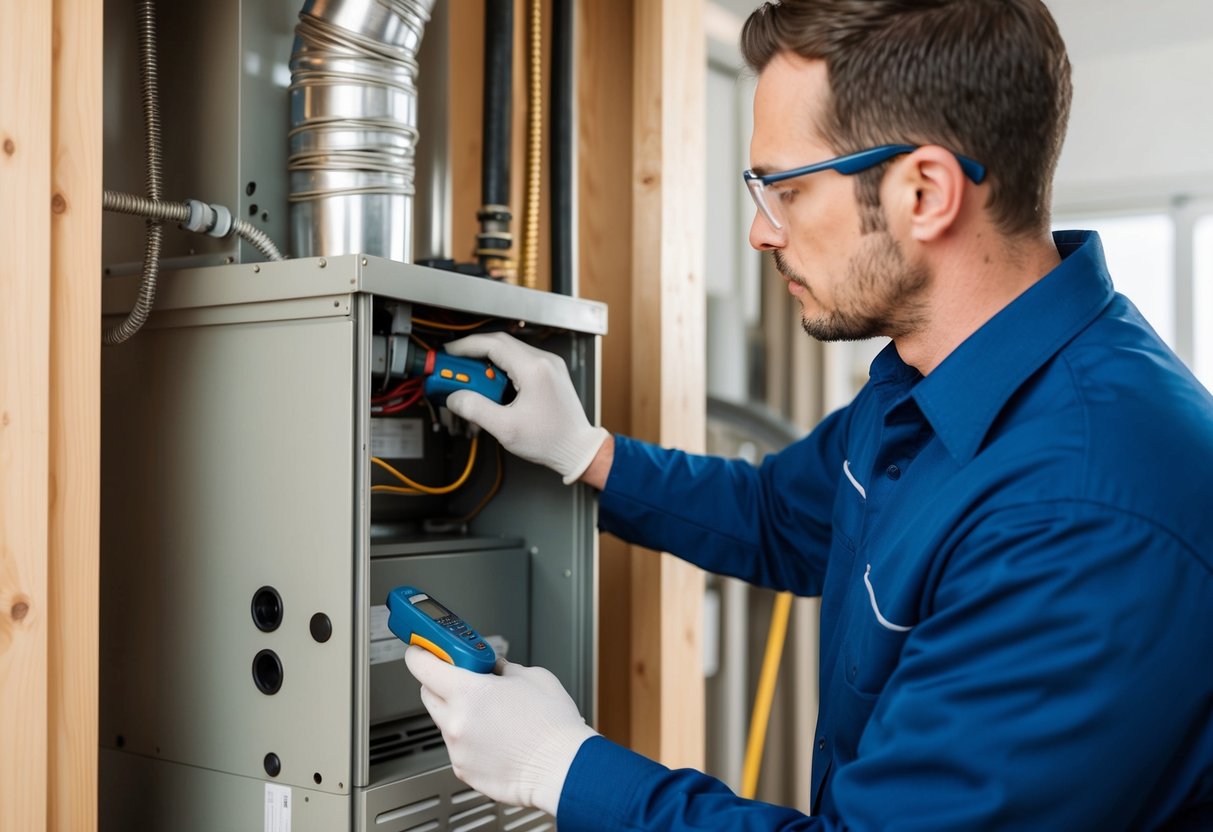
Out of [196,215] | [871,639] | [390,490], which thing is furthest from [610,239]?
[871,639]

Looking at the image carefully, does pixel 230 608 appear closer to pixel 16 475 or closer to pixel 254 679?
pixel 254 679

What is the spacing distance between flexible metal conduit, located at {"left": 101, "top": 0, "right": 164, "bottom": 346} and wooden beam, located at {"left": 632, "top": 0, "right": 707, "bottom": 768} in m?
0.78

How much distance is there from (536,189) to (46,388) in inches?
31.5

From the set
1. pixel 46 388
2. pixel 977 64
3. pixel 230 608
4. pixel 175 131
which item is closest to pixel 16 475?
pixel 46 388

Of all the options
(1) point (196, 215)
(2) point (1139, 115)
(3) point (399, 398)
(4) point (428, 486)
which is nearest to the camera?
(1) point (196, 215)

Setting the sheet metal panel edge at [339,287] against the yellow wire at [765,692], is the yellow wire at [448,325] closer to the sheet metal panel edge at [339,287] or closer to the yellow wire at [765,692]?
the sheet metal panel edge at [339,287]

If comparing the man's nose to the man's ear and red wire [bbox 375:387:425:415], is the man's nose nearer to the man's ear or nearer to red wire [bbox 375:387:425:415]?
the man's ear

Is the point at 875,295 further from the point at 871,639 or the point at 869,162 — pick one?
the point at 871,639

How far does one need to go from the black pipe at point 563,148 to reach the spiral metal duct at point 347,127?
1.26 feet

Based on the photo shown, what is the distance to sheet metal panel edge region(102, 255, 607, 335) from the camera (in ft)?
3.51

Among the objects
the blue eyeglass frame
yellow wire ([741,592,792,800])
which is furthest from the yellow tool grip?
yellow wire ([741,592,792,800])

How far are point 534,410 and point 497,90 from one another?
50 cm

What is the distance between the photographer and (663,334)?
5.74 feet

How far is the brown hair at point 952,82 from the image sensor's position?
956mm
